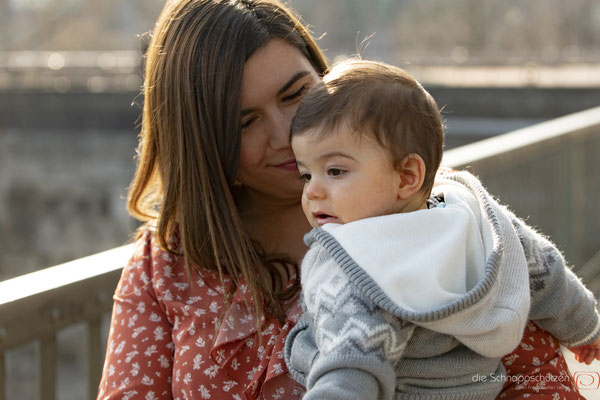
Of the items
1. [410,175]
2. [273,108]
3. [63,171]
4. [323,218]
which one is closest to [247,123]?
[273,108]

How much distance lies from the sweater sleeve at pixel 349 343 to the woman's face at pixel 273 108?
0.65 meters

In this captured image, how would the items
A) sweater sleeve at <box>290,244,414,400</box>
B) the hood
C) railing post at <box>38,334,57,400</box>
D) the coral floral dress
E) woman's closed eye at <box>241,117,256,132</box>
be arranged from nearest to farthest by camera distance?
sweater sleeve at <box>290,244,414,400</box>, the hood, the coral floral dress, woman's closed eye at <box>241,117,256,132</box>, railing post at <box>38,334,57,400</box>

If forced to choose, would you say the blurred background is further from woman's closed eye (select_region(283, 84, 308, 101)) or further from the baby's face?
the baby's face

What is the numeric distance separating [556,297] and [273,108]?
35.3 inches

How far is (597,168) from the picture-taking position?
20.7 ft

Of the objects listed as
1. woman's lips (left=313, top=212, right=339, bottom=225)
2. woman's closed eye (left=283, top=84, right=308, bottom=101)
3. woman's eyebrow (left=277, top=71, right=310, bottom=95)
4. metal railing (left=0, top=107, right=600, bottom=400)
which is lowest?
metal railing (left=0, top=107, right=600, bottom=400)

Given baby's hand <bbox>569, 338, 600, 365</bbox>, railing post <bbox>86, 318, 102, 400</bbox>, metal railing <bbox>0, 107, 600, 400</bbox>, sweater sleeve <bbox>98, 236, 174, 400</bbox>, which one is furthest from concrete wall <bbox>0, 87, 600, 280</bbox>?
baby's hand <bbox>569, 338, 600, 365</bbox>

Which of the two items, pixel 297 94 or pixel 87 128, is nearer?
pixel 297 94

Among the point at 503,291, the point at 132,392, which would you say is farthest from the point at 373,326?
the point at 132,392

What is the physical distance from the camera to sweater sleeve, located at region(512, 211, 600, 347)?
210cm

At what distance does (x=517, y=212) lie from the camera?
4750mm

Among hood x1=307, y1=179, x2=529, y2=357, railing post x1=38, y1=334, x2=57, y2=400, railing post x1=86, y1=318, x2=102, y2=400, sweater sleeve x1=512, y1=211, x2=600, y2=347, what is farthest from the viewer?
railing post x1=86, y1=318, x2=102, y2=400

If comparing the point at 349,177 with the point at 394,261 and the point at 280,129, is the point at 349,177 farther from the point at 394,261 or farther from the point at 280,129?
the point at 280,129

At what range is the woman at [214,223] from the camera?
7.54 ft
